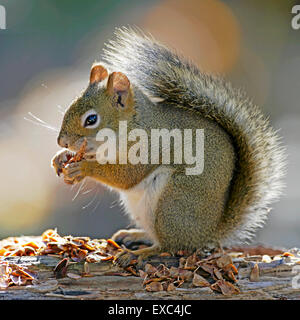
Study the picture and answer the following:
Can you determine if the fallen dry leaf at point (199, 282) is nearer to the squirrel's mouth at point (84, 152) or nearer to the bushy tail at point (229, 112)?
the bushy tail at point (229, 112)

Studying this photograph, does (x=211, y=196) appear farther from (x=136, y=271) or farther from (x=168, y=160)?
(x=136, y=271)

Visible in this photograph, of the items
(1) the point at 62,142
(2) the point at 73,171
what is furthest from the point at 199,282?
(1) the point at 62,142

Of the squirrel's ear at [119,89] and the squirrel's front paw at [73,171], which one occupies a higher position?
the squirrel's ear at [119,89]

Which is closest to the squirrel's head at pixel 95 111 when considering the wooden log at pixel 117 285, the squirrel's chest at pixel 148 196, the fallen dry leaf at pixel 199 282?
the squirrel's chest at pixel 148 196

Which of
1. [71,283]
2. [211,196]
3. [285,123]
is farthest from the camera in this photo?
[285,123]

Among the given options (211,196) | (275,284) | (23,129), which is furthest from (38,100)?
(275,284)

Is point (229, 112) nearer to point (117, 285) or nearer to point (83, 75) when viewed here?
point (117, 285)
